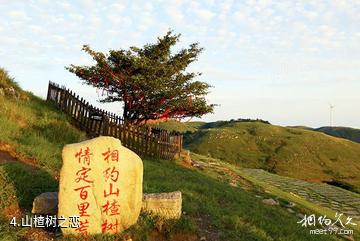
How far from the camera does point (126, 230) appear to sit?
7.87 meters

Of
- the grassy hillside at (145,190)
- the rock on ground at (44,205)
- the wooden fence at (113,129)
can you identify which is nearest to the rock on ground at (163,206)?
the grassy hillside at (145,190)

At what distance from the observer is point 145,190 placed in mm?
10977

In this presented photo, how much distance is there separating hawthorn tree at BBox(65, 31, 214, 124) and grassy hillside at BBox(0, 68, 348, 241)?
5307 mm

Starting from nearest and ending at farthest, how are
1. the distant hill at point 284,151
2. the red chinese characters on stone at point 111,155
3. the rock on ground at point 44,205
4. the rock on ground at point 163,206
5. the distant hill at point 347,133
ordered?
the red chinese characters on stone at point 111,155 → the rock on ground at point 44,205 → the rock on ground at point 163,206 → the distant hill at point 284,151 → the distant hill at point 347,133

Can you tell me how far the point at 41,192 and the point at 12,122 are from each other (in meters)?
5.34

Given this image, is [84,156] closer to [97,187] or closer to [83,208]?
[97,187]

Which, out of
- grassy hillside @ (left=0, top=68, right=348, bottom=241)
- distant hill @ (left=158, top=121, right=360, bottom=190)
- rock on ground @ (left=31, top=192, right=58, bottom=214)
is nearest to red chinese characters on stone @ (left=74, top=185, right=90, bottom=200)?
grassy hillside @ (left=0, top=68, right=348, bottom=241)

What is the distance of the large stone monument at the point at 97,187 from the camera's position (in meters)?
7.43

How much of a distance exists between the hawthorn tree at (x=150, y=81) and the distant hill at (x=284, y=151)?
1841cm

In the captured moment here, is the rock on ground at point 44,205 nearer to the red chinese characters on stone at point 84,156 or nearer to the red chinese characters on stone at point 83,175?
the red chinese characters on stone at point 83,175

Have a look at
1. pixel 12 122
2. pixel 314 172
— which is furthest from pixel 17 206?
pixel 314 172

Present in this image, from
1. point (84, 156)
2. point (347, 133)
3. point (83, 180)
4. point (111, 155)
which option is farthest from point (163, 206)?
point (347, 133)

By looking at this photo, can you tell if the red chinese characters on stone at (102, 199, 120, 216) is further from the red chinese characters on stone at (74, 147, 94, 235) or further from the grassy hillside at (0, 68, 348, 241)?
the grassy hillside at (0, 68, 348, 241)

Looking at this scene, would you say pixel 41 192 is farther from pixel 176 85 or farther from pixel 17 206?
pixel 176 85
